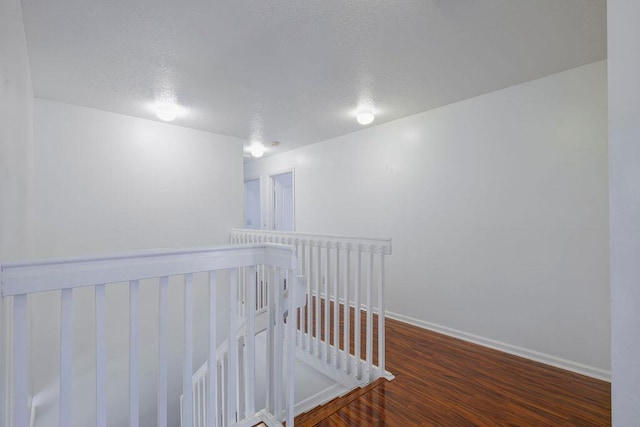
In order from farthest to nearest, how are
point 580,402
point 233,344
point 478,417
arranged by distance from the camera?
point 580,402 → point 478,417 → point 233,344

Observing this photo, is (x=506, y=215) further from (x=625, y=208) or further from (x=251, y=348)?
(x=251, y=348)

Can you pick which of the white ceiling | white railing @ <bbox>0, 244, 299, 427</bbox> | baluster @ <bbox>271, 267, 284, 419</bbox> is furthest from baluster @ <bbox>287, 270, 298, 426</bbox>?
the white ceiling

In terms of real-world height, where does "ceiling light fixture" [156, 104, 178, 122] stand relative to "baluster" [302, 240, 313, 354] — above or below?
above

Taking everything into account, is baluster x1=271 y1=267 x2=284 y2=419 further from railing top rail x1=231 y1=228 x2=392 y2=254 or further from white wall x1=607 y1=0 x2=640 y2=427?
white wall x1=607 y1=0 x2=640 y2=427

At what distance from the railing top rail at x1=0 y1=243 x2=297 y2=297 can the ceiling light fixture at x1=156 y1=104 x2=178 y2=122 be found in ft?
7.31

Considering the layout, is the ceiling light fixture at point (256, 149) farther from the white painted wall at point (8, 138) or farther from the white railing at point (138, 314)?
the white railing at point (138, 314)

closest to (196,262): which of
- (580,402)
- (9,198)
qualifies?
(9,198)

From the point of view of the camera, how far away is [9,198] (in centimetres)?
127

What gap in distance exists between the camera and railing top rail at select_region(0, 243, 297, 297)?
87 cm

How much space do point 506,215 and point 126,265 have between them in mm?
2793

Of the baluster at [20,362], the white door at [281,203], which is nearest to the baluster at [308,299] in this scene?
the baluster at [20,362]

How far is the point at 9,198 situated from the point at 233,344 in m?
1.26

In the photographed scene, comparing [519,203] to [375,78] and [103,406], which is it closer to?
[375,78]

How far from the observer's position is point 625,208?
2.21ft
